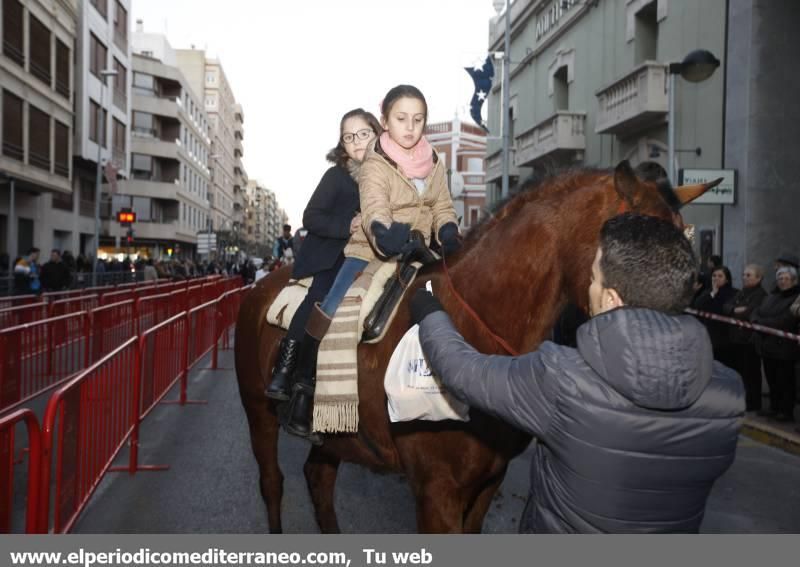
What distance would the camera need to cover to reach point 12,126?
84.8ft

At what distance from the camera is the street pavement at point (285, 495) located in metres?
4.78

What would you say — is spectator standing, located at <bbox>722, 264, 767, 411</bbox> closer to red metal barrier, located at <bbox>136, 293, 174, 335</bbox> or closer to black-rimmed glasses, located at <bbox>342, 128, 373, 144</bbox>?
black-rimmed glasses, located at <bbox>342, 128, 373, 144</bbox>

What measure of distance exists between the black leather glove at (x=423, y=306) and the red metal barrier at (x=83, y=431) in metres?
1.96

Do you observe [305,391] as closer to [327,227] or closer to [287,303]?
[287,303]

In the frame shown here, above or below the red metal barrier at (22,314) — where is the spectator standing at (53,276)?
above

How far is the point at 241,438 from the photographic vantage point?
7.07 metres

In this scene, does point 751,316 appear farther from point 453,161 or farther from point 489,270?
point 453,161

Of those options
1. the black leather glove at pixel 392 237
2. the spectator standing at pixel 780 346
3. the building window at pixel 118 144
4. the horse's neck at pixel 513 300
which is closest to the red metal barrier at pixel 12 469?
the black leather glove at pixel 392 237

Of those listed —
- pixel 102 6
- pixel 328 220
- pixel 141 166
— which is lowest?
pixel 328 220

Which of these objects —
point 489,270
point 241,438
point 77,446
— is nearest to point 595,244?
point 489,270

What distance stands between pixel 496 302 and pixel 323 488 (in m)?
2.09

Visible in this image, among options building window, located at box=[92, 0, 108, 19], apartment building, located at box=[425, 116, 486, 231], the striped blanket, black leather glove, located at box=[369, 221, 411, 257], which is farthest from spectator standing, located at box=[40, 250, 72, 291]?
apartment building, located at box=[425, 116, 486, 231]

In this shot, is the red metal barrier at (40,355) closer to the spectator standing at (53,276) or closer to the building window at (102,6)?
the spectator standing at (53,276)

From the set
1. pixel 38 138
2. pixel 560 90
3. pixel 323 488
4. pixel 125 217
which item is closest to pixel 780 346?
pixel 323 488
